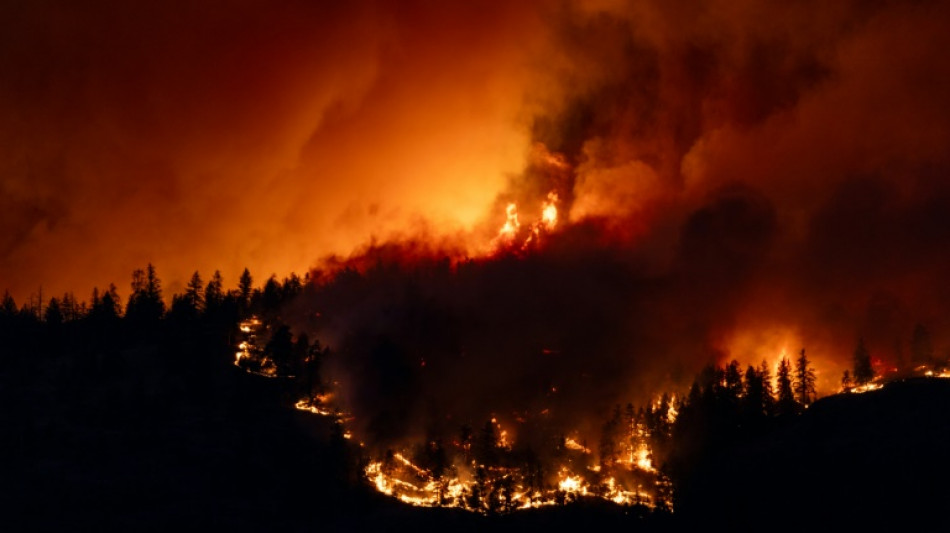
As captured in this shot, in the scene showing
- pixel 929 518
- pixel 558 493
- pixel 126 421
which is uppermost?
pixel 126 421

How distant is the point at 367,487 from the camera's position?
193250 millimetres

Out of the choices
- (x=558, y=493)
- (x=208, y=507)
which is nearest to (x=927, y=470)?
(x=558, y=493)

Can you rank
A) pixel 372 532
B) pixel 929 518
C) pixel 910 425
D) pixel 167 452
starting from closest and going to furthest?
pixel 929 518
pixel 910 425
pixel 372 532
pixel 167 452

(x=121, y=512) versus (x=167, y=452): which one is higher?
(x=167, y=452)

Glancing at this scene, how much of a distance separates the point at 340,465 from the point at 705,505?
6653 centimetres

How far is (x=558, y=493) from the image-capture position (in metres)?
195

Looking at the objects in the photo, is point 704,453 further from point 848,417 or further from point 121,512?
point 121,512

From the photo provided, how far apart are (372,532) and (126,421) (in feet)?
182

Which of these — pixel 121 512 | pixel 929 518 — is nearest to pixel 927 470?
pixel 929 518

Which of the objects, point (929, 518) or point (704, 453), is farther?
point (704, 453)

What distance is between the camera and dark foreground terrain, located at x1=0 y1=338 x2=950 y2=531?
525 feet

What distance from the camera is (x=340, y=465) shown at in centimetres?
19475

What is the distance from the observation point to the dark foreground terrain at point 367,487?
525 feet

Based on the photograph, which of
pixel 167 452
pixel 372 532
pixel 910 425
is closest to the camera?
pixel 910 425
